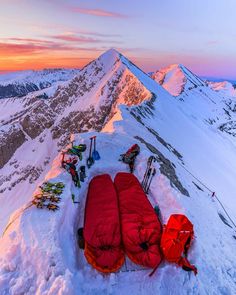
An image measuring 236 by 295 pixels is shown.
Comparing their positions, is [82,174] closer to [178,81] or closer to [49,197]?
[49,197]

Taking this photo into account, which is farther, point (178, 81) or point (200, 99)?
point (178, 81)

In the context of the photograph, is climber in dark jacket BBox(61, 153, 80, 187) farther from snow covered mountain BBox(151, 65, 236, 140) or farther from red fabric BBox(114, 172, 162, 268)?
snow covered mountain BBox(151, 65, 236, 140)

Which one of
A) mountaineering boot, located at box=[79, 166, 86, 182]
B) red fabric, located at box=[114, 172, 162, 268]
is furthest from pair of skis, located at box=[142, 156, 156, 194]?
mountaineering boot, located at box=[79, 166, 86, 182]

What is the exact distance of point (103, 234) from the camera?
942 centimetres

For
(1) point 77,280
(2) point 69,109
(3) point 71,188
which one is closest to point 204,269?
(1) point 77,280

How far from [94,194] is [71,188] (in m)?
1.10

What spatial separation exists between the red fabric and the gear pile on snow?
2.59m

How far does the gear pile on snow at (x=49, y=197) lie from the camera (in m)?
10.5

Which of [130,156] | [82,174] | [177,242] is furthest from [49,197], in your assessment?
[130,156]

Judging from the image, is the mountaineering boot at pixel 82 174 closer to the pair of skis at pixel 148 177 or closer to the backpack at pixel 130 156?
the backpack at pixel 130 156

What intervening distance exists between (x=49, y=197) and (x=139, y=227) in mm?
3753

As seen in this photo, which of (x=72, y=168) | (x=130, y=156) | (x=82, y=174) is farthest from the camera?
(x=130, y=156)

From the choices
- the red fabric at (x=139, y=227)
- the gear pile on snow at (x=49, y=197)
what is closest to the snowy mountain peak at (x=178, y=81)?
the red fabric at (x=139, y=227)

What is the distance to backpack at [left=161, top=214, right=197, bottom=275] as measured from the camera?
29.8ft
